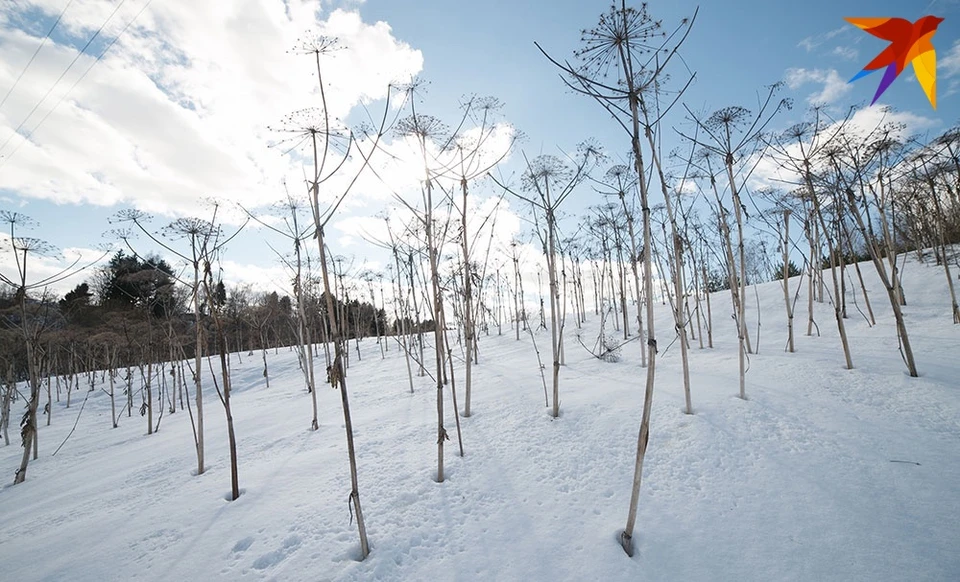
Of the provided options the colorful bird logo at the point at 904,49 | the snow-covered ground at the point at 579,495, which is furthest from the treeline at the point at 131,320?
the colorful bird logo at the point at 904,49

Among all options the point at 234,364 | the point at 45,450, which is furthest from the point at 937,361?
the point at 234,364

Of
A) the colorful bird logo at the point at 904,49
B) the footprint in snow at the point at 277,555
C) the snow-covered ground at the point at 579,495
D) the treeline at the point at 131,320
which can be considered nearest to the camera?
the colorful bird logo at the point at 904,49

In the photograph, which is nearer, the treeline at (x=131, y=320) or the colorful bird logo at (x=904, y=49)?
the colorful bird logo at (x=904, y=49)

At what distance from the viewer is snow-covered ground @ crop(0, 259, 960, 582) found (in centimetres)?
287

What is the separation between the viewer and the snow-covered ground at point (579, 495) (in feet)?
9.42

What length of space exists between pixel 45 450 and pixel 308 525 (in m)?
16.0

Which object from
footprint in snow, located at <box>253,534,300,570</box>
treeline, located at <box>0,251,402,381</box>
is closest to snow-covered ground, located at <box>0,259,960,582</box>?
footprint in snow, located at <box>253,534,300,570</box>

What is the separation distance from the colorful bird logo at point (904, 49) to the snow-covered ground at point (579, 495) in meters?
3.28

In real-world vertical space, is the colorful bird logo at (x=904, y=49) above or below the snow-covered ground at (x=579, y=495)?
above

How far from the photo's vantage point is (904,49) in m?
2.11

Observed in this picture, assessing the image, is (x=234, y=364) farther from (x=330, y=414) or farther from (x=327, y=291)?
(x=327, y=291)

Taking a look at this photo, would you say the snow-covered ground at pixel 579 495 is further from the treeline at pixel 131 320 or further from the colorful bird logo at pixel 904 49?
the colorful bird logo at pixel 904 49

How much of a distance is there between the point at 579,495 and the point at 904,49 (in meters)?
4.14

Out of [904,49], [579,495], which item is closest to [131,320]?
[579,495]
